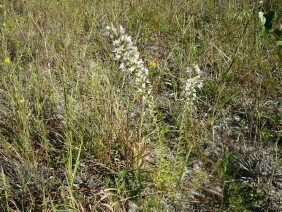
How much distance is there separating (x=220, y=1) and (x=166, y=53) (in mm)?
1135

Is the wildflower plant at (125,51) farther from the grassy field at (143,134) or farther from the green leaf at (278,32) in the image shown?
the green leaf at (278,32)

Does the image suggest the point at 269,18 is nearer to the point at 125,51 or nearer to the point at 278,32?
the point at 278,32

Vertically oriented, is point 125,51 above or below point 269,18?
below

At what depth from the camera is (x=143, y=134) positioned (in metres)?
2.15

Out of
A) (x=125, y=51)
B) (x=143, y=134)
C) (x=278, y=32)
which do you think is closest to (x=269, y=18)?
(x=278, y=32)

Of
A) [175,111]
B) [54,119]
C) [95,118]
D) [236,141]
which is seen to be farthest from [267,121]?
[54,119]

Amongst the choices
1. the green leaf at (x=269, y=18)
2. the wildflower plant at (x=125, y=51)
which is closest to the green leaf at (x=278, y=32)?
the green leaf at (x=269, y=18)

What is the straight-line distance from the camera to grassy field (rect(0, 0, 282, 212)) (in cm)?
173

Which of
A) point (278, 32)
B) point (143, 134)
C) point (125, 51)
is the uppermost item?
point (278, 32)

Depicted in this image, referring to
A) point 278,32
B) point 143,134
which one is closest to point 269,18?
point 278,32

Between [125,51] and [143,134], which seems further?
[143,134]

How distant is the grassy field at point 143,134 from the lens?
1728mm

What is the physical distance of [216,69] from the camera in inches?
114

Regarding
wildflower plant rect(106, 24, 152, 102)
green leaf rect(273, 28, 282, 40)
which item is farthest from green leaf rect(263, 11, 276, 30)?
wildflower plant rect(106, 24, 152, 102)
